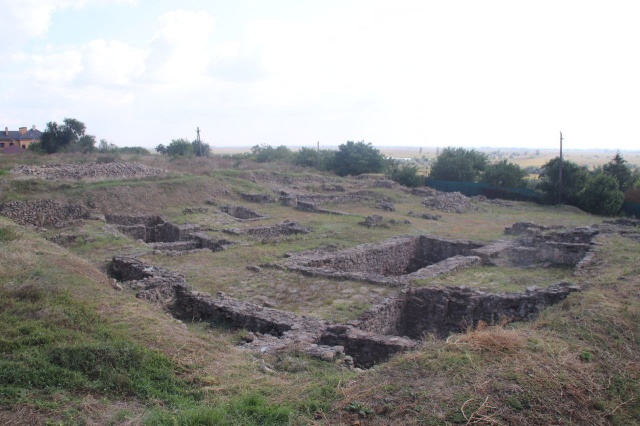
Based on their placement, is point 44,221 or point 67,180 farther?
point 67,180

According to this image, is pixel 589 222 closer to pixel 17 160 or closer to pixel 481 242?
pixel 481 242

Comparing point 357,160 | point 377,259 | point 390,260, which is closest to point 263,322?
point 377,259

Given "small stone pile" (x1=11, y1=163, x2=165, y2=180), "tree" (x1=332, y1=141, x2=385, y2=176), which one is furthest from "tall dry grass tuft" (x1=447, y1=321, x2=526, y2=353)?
"tree" (x1=332, y1=141, x2=385, y2=176)

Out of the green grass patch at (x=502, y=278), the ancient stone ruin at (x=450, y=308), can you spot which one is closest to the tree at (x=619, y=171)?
the green grass patch at (x=502, y=278)

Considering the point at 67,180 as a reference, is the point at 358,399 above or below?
below

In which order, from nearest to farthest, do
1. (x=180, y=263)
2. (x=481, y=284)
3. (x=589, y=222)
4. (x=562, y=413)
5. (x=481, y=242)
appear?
(x=562, y=413)
(x=481, y=284)
(x=180, y=263)
(x=481, y=242)
(x=589, y=222)

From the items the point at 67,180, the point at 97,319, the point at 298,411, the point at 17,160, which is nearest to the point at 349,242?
the point at 97,319

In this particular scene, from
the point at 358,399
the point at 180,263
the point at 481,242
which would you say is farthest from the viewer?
the point at 481,242

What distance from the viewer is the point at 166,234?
17125mm

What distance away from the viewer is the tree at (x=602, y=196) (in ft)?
85.4

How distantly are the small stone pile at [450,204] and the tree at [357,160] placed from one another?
1470 cm

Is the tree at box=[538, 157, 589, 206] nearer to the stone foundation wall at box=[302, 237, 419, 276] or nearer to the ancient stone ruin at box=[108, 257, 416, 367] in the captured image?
the stone foundation wall at box=[302, 237, 419, 276]

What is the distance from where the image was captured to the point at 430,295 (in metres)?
9.55

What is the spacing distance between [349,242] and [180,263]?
18.7ft
